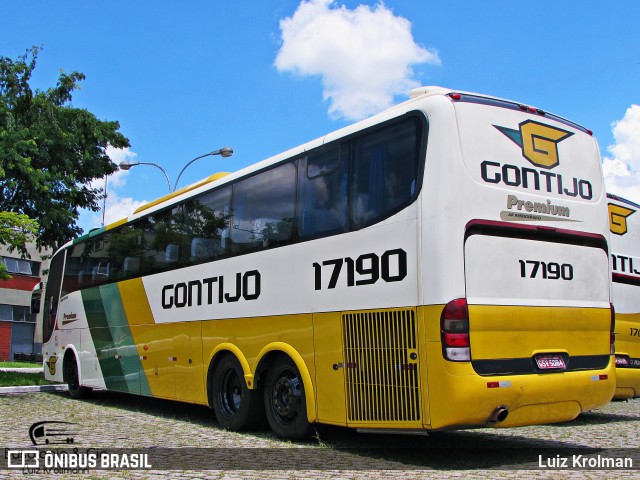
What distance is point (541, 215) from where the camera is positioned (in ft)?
25.2

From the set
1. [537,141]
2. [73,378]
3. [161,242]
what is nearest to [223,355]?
[161,242]

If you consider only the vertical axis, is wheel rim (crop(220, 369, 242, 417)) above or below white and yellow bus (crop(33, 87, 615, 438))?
below

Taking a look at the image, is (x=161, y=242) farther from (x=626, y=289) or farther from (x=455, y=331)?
(x=626, y=289)

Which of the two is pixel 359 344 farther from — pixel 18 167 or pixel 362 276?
pixel 18 167

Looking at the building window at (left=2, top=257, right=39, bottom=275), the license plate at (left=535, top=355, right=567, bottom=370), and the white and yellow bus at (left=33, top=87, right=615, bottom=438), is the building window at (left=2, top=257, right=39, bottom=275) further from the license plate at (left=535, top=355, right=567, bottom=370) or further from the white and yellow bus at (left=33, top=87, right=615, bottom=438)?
the license plate at (left=535, top=355, right=567, bottom=370)

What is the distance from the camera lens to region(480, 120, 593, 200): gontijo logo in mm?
7523

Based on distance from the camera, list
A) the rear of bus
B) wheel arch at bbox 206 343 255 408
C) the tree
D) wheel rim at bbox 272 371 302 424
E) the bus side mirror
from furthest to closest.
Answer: the tree
the bus side mirror
wheel arch at bbox 206 343 255 408
wheel rim at bbox 272 371 302 424
the rear of bus

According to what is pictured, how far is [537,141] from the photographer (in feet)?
26.1

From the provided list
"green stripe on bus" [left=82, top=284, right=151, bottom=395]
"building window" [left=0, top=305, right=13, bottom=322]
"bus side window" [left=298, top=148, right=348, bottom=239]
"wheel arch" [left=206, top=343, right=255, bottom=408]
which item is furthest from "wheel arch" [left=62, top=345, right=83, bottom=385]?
"building window" [left=0, top=305, right=13, bottom=322]

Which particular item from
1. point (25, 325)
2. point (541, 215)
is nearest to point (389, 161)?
point (541, 215)

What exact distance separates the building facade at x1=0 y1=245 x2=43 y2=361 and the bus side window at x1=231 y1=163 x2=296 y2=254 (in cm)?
4078

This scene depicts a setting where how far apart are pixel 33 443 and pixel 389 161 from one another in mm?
5452

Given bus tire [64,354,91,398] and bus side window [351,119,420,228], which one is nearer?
bus side window [351,119,420,228]

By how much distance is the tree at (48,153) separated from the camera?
21.1m
